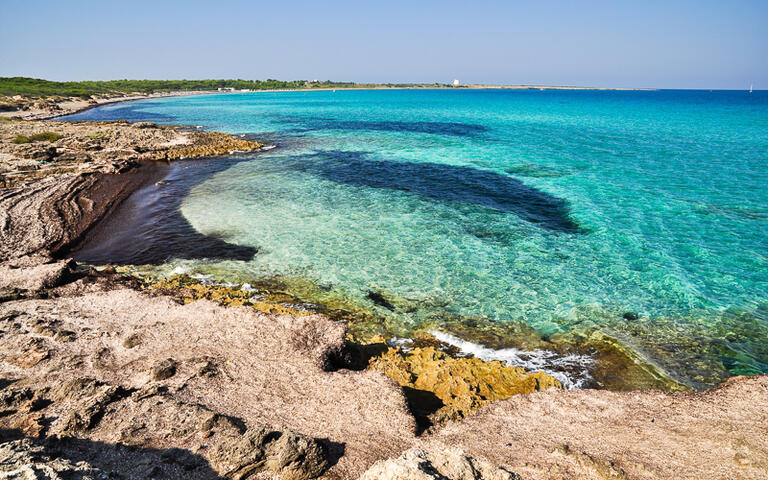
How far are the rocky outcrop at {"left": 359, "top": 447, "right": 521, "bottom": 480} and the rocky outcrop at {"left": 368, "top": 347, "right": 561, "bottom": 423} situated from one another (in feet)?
7.39

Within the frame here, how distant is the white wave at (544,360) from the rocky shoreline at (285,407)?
0.83 metres

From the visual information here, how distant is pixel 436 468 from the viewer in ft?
17.5

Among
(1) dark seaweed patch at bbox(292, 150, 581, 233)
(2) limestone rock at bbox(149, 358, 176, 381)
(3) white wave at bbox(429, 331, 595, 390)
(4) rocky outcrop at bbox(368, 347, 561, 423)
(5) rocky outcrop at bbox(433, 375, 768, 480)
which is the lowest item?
(3) white wave at bbox(429, 331, 595, 390)

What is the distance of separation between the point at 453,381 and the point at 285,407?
3914 millimetres

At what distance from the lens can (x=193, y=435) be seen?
6574mm

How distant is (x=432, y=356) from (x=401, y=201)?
15.5 meters

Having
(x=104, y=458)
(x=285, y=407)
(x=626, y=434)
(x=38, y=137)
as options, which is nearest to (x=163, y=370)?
(x=104, y=458)

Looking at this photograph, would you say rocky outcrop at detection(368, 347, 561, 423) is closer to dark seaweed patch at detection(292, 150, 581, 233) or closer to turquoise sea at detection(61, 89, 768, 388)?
turquoise sea at detection(61, 89, 768, 388)

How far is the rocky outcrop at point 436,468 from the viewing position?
5.05 metres

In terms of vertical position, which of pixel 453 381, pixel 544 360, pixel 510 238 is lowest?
pixel 544 360

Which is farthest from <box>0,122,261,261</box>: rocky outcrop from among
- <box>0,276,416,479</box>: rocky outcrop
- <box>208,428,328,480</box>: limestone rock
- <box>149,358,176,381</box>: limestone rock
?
<box>208,428,328,480</box>: limestone rock

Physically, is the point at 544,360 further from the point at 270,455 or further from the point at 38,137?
the point at 38,137

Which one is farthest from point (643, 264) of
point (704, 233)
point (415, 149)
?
point (415, 149)

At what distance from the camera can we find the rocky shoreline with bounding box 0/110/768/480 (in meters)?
5.93
